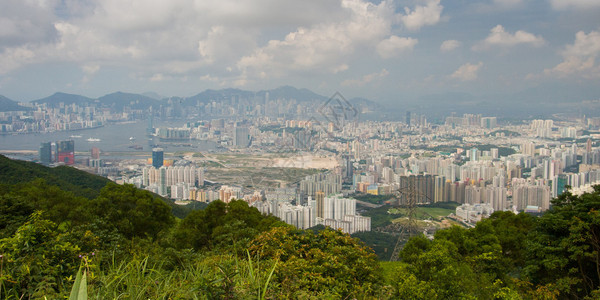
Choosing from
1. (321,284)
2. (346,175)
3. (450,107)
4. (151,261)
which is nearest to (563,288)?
(321,284)

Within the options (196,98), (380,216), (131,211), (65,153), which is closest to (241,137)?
(196,98)

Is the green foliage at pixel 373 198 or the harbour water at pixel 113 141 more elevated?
the harbour water at pixel 113 141

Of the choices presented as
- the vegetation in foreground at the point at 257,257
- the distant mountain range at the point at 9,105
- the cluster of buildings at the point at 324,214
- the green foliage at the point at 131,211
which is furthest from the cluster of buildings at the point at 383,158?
the green foliage at the point at 131,211

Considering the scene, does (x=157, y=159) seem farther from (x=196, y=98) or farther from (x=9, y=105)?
(x=9, y=105)

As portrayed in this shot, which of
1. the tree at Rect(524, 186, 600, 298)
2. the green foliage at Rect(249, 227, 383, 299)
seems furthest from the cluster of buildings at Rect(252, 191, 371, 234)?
the green foliage at Rect(249, 227, 383, 299)

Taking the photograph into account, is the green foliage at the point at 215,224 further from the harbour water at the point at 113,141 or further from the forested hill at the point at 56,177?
the harbour water at the point at 113,141

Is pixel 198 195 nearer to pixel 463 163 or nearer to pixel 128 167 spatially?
pixel 128 167

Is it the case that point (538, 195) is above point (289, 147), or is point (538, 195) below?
below
